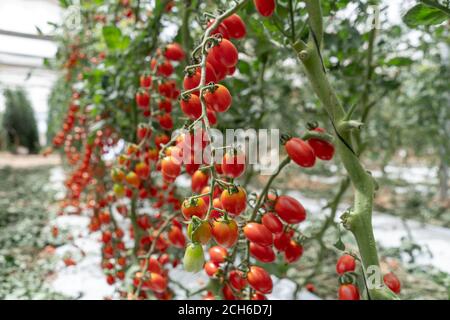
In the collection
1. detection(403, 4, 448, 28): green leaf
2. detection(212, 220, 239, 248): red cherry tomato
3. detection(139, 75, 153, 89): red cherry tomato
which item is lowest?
detection(212, 220, 239, 248): red cherry tomato

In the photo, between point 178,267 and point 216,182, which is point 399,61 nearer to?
point 216,182

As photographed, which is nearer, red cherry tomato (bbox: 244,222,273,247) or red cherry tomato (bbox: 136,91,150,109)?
red cherry tomato (bbox: 244,222,273,247)

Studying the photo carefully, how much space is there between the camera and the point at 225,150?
50 centimetres

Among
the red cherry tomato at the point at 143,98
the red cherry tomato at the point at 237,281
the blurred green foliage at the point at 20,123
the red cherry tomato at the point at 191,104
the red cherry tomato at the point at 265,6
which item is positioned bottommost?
the red cherry tomato at the point at 237,281

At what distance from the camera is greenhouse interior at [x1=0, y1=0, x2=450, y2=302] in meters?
0.47

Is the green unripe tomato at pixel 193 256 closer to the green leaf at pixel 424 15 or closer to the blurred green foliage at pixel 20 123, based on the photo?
the green leaf at pixel 424 15

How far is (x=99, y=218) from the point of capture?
1.36m

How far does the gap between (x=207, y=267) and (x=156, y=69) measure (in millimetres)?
432

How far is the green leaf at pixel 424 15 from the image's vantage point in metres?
0.58

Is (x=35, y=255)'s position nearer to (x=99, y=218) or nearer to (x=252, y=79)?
(x=99, y=218)

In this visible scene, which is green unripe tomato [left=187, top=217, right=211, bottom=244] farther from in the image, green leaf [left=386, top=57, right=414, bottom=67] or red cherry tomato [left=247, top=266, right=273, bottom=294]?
green leaf [left=386, top=57, right=414, bottom=67]

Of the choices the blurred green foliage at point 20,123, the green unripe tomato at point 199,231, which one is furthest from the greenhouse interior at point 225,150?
the blurred green foliage at point 20,123

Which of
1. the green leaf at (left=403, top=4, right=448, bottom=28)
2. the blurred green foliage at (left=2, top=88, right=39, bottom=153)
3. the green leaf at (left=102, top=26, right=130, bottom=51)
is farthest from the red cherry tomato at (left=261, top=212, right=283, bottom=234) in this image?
the blurred green foliage at (left=2, top=88, right=39, bottom=153)

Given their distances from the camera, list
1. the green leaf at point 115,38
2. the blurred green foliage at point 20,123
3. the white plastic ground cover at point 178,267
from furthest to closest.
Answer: the blurred green foliage at point 20,123
the white plastic ground cover at point 178,267
the green leaf at point 115,38
